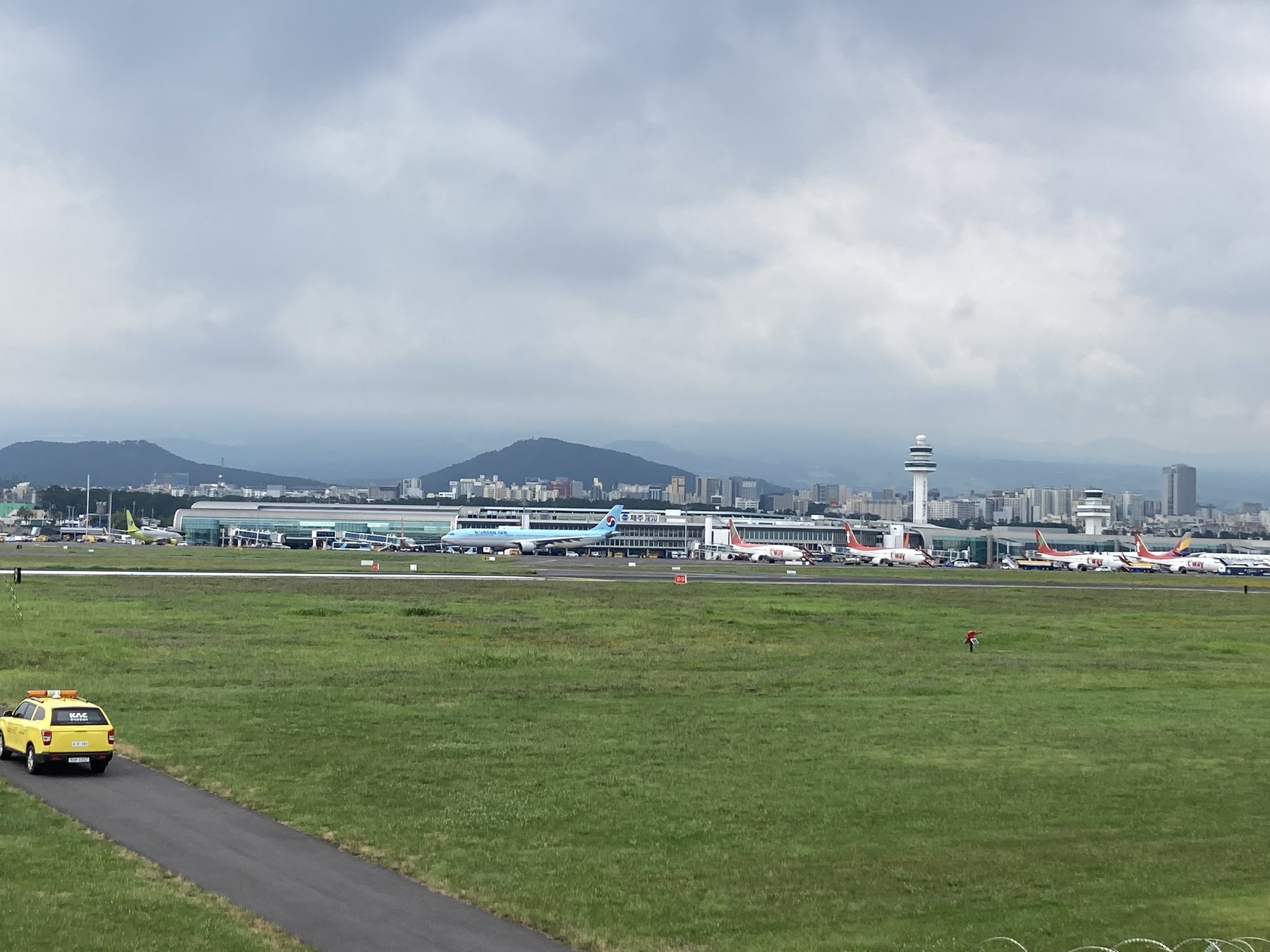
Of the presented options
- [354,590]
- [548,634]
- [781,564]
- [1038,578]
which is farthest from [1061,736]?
[781,564]

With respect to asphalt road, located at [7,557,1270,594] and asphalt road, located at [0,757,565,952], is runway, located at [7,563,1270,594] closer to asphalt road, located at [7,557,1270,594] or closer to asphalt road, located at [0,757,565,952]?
asphalt road, located at [7,557,1270,594]

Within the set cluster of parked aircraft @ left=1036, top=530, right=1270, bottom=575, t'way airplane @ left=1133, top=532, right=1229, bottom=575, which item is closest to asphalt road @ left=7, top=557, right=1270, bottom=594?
cluster of parked aircraft @ left=1036, top=530, right=1270, bottom=575

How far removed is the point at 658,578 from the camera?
12625 centimetres

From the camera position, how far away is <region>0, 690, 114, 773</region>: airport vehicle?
28016 millimetres

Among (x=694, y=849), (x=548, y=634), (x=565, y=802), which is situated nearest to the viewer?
(x=694, y=849)

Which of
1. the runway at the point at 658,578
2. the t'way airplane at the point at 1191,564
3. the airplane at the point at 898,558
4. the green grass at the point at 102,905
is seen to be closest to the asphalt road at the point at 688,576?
the runway at the point at 658,578

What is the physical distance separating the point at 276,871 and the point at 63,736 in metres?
9.87

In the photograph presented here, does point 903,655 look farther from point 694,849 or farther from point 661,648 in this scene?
point 694,849

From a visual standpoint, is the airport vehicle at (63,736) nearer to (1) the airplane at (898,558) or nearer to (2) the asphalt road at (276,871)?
(2) the asphalt road at (276,871)

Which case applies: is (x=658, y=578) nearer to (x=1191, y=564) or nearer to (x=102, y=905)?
(x=1191, y=564)

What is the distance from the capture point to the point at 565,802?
86.8 ft

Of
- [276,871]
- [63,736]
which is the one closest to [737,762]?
[276,871]

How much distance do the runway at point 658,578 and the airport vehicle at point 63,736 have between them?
81686 millimetres

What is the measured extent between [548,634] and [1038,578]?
98.5m
